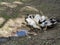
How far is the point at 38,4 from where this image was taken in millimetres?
5867

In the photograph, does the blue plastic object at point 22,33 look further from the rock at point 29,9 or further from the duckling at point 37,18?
the rock at point 29,9

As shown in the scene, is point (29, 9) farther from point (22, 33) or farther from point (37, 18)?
point (22, 33)

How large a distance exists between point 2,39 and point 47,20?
1050 mm

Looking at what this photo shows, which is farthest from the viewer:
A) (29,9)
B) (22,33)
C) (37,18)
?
(29,9)

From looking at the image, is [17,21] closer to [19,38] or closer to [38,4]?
[19,38]

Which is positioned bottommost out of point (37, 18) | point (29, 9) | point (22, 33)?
point (22, 33)

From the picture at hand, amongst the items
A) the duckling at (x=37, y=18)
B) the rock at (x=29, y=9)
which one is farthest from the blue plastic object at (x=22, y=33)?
the rock at (x=29, y=9)

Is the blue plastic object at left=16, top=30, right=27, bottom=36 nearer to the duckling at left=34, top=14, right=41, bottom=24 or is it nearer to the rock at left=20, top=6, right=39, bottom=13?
the duckling at left=34, top=14, right=41, bottom=24

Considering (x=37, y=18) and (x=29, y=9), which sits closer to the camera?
(x=37, y=18)

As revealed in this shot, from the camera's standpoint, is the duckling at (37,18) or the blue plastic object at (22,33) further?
the duckling at (37,18)

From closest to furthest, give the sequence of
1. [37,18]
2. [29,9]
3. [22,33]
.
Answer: [22,33] → [37,18] → [29,9]

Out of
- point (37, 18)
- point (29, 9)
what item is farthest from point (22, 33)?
point (29, 9)

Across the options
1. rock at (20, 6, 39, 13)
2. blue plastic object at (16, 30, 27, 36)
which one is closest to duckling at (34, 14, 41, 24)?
blue plastic object at (16, 30, 27, 36)

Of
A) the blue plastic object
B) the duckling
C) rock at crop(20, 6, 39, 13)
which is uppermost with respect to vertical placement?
rock at crop(20, 6, 39, 13)
